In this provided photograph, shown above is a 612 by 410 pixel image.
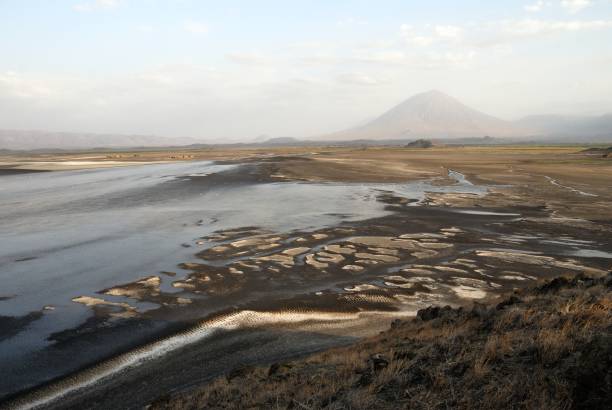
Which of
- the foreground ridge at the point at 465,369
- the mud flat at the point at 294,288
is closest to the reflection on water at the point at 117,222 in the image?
the mud flat at the point at 294,288

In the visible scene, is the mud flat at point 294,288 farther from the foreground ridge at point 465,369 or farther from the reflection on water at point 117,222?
the foreground ridge at point 465,369

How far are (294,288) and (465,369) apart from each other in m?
7.54

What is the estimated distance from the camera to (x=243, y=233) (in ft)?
64.3

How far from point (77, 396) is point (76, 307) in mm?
4511

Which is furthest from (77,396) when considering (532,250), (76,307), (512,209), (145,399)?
(512,209)

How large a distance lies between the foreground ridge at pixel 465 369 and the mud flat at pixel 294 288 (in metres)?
1.55

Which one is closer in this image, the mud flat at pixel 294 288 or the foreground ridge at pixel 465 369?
the foreground ridge at pixel 465 369

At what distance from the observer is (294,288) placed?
41.6 ft

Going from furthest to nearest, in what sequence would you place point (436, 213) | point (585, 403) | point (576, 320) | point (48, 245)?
point (436, 213) < point (48, 245) < point (576, 320) < point (585, 403)

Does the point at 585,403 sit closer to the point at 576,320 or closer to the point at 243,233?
the point at 576,320

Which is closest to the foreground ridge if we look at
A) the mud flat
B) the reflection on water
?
the mud flat

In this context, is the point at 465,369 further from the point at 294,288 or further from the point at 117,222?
the point at 117,222

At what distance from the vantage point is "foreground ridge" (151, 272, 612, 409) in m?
4.76

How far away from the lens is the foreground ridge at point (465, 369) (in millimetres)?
4758
